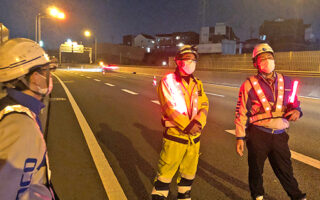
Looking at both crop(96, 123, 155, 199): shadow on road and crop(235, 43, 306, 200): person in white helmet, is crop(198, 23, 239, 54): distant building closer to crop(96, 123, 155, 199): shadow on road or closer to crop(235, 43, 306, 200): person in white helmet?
Answer: crop(96, 123, 155, 199): shadow on road

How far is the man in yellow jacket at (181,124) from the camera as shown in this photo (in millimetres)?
2783

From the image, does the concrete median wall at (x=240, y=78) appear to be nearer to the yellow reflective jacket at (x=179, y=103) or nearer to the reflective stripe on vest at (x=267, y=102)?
the reflective stripe on vest at (x=267, y=102)

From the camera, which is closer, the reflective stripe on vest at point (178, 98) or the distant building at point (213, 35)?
the reflective stripe on vest at point (178, 98)

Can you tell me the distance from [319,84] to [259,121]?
13327 mm

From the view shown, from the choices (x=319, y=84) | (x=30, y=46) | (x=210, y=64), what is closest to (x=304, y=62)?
(x=319, y=84)

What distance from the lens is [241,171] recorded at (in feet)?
14.1

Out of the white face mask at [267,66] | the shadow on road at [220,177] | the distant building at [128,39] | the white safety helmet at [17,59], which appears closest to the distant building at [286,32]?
the distant building at [128,39]

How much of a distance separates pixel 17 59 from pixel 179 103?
5.85 feet

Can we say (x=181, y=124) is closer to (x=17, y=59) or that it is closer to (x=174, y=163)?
(x=174, y=163)

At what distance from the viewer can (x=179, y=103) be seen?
2844mm

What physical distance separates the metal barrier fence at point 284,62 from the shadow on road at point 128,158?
17.0 m

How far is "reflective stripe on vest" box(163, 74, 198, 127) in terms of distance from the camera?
283cm

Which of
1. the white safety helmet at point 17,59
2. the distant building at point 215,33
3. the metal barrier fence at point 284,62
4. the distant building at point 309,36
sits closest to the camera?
the white safety helmet at point 17,59

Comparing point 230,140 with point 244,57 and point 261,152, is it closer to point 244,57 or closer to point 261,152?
point 261,152
